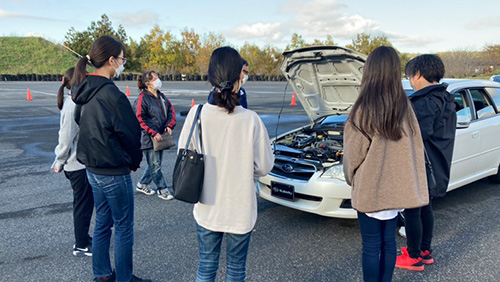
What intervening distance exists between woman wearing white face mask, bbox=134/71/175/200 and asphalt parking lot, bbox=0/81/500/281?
348 millimetres

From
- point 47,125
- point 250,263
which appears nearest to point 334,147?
point 250,263

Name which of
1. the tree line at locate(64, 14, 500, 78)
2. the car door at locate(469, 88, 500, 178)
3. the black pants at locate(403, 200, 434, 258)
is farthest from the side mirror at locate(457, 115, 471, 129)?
the tree line at locate(64, 14, 500, 78)

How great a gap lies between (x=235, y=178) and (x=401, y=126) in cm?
105

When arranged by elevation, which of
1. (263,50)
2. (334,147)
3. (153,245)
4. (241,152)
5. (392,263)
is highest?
(263,50)

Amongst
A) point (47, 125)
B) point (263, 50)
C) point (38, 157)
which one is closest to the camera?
point (38, 157)

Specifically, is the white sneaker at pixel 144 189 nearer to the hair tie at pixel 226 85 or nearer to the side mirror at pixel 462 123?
the hair tie at pixel 226 85

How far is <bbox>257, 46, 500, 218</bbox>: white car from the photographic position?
372cm

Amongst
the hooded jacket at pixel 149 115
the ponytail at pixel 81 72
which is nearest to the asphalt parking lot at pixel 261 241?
the hooded jacket at pixel 149 115

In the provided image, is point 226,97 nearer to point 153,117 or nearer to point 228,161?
point 228,161

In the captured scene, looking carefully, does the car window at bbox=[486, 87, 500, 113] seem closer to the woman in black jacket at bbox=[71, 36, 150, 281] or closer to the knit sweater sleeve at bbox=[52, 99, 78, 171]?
the woman in black jacket at bbox=[71, 36, 150, 281]

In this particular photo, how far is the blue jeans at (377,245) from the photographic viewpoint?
7.51ft

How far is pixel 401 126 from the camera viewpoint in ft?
7.01

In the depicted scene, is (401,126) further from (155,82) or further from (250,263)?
(155,82)

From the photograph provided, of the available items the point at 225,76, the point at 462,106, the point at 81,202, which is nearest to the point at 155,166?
the point at 81,202
